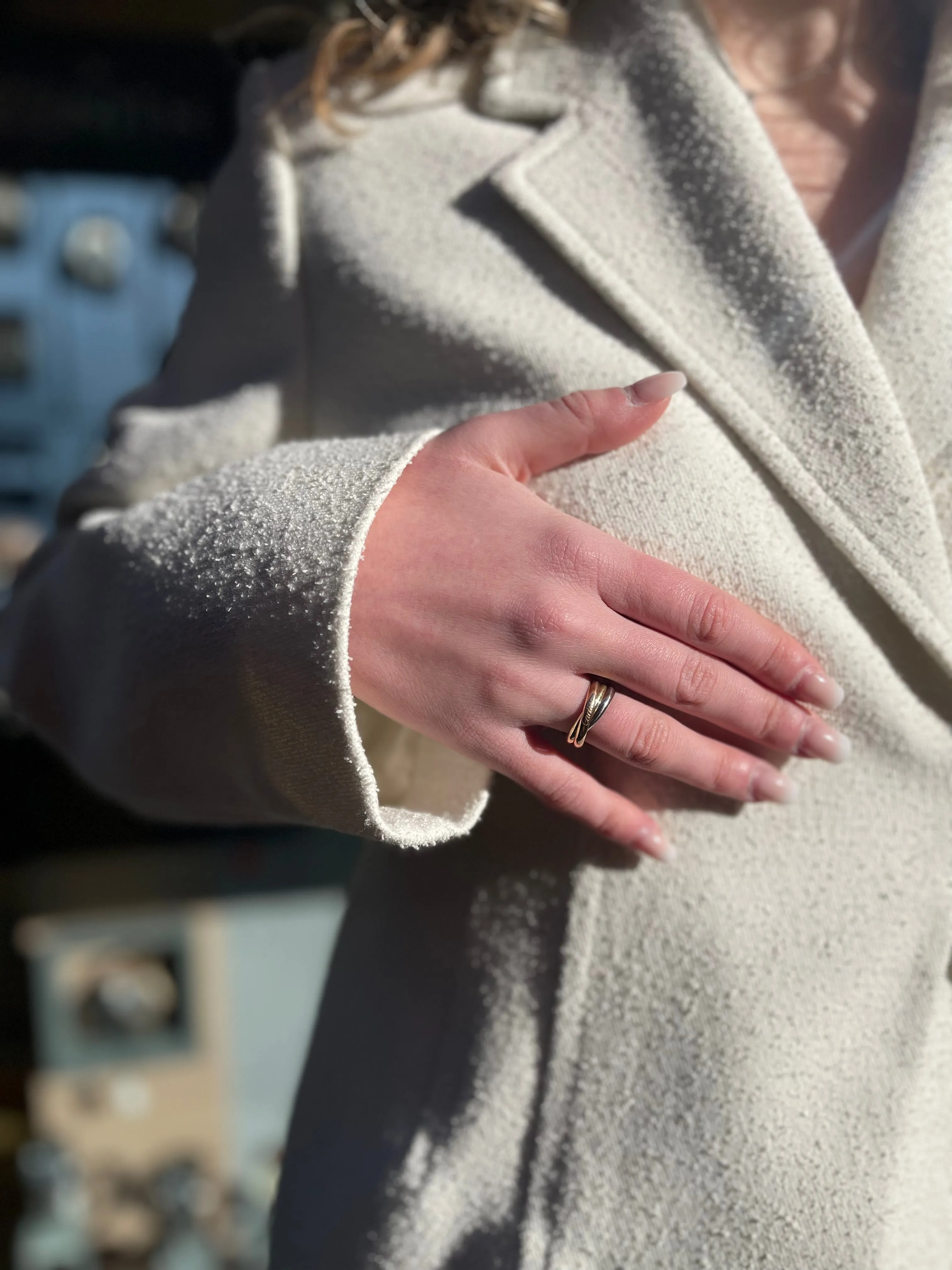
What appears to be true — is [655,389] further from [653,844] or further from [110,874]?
[110,874]

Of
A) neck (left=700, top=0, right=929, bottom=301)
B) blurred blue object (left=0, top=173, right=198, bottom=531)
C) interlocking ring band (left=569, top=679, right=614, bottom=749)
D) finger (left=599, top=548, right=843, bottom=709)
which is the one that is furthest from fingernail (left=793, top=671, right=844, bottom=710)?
blurred blue object (left=0, top=173, right=198, bottom=531)

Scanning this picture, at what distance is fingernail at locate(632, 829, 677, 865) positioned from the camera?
590 mm

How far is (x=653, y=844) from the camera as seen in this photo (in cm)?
59

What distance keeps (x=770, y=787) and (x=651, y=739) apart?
80 millimetres

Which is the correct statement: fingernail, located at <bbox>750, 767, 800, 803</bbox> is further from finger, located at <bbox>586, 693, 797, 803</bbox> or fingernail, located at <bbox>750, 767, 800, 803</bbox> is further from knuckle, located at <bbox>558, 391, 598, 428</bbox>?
knuckle, located at <bbox>558, 391, 598, 428</bbox>

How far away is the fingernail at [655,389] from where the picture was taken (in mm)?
569

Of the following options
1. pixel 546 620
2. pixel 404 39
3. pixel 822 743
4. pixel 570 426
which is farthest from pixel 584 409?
pixel 404 39

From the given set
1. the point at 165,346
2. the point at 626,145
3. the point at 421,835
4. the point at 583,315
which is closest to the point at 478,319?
the point at 583,315

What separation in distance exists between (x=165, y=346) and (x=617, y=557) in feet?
5.33

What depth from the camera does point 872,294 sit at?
58 cm

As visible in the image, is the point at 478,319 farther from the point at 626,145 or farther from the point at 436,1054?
the point at 436,1054

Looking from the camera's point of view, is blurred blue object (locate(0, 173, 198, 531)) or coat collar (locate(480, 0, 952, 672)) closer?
coat collar (locate(480, 0, 952, 672))

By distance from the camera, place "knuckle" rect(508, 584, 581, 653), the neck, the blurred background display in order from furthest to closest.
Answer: the blurred background display, the neck, "knuckle" rect(508, 584, 581, 653)

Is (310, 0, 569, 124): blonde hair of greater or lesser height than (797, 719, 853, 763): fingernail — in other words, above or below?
above
